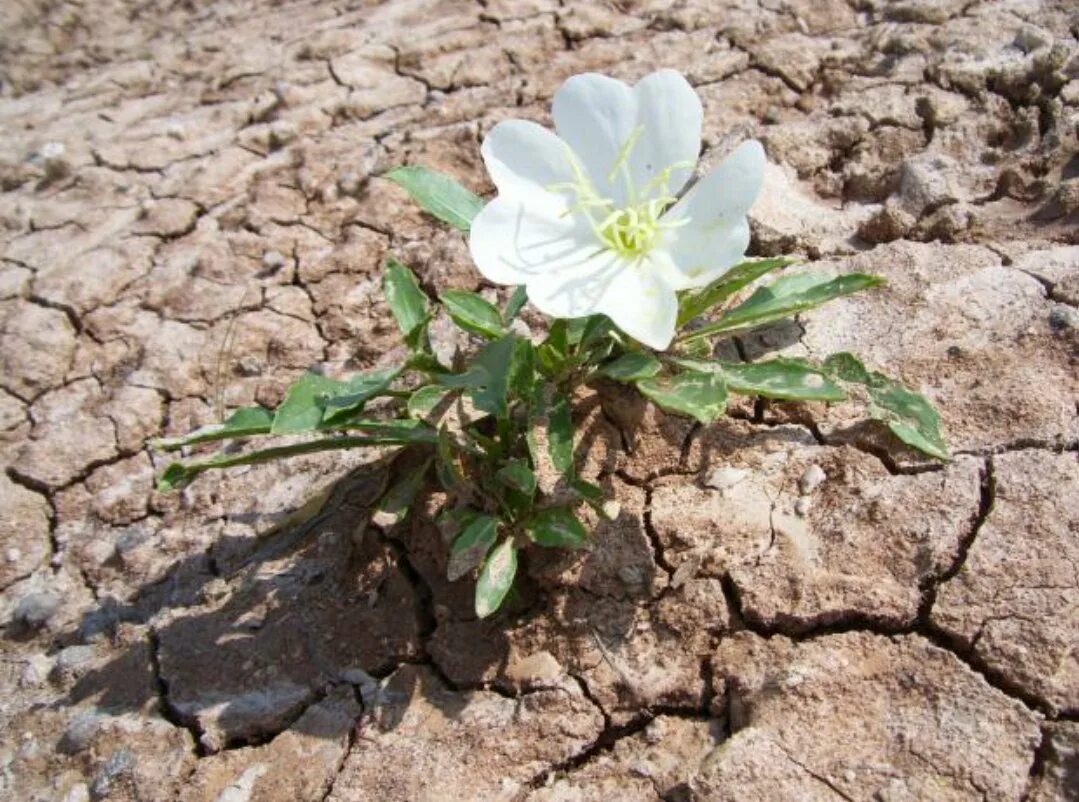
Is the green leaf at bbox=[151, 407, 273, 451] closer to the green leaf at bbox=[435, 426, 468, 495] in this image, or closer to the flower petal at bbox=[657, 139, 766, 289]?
the green leaf at bbox=[435, 426, 468, 495]

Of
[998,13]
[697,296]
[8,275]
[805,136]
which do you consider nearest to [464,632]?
[697,296]

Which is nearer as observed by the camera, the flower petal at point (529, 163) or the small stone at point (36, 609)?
the flower petal at point (529, 163)

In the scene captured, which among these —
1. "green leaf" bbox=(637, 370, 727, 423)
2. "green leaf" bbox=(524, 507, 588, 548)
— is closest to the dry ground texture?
"green leaf" bbox=(524, 507, 588, 548)

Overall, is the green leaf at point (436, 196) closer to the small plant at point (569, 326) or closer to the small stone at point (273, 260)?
the small plant at point (569, 326)

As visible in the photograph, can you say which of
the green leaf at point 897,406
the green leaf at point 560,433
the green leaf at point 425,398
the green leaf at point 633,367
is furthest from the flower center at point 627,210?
the green leaf at point 897,406

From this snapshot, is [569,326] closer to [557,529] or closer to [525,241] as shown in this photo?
[525,241]

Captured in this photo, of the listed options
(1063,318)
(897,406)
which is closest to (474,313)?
(897,406)
